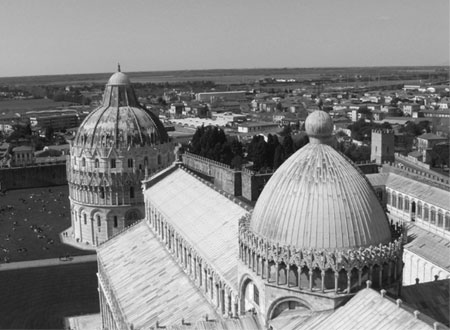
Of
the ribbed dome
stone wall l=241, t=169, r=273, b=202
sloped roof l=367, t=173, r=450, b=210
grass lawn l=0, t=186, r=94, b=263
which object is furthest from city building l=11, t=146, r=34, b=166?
sloped roof l=367, t=173, r=450, b=210

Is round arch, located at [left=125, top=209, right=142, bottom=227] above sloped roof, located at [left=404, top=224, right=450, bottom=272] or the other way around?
the other way around

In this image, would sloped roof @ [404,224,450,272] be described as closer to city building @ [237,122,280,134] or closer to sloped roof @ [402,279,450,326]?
sloped roof @ [402,279,450,326]

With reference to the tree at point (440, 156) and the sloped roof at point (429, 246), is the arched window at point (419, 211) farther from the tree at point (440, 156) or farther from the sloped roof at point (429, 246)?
the tree at point (440, 156)

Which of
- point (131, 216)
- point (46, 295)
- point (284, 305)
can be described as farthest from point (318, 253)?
point (131, 216)

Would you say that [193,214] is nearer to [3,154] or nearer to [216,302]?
[216,302]

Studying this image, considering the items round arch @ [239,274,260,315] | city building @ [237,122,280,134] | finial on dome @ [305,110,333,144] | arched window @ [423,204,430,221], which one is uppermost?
finial on dome @ [305,110,333,144]

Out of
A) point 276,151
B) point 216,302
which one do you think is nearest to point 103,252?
point 216,302
